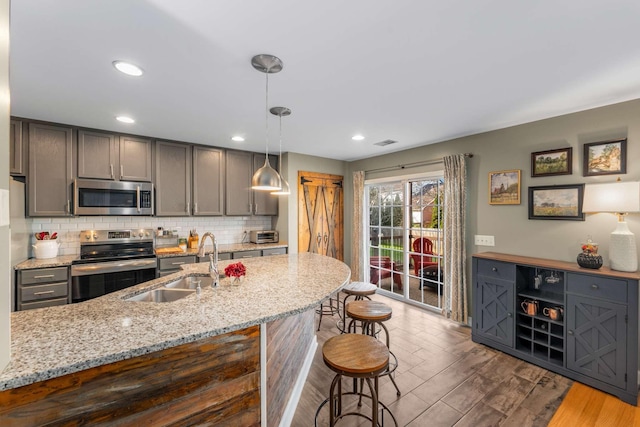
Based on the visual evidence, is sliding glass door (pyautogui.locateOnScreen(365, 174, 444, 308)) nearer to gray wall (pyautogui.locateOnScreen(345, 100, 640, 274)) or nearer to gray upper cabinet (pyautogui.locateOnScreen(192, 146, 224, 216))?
gray wall (pyautogui.locateOnScreen(345, 100, 640, 274))

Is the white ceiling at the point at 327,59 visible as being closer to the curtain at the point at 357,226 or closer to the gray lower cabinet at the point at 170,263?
the gray lower cabinet at the point at 170,263

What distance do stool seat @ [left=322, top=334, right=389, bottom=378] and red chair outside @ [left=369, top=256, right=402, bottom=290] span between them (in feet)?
10.2

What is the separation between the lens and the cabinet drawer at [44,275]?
279 cm

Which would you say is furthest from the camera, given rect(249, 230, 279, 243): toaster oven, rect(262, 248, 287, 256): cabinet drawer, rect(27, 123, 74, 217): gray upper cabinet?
rect(249, 230, 279, 243): toaster oven

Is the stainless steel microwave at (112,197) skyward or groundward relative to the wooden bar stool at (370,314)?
skyward

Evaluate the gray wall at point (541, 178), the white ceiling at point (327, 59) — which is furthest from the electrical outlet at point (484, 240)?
the white ceiling at point (327, 59)

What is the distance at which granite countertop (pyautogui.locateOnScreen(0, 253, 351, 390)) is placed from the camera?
1.01 m

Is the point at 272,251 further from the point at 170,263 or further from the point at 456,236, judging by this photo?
the point at 456,236

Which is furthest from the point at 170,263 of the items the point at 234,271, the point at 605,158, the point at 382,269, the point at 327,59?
the point at 605,158

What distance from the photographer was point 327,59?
1860 mm

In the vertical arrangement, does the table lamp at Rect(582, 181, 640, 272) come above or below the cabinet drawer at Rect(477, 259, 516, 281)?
above

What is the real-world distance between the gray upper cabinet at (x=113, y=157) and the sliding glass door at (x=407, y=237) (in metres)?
3.55

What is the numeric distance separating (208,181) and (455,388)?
3921 millimetres

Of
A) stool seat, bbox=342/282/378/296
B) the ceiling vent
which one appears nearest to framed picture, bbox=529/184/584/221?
the ceiling vent
